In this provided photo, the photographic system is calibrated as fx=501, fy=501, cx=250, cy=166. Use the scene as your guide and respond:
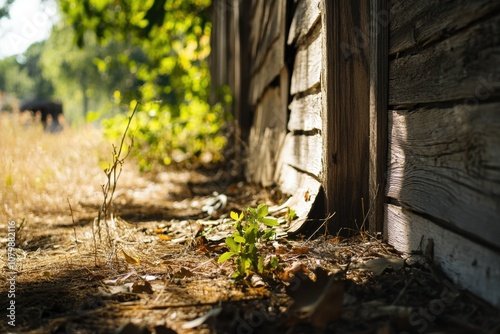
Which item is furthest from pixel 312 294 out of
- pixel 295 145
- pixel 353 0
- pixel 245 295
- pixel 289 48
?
pixel 289 48

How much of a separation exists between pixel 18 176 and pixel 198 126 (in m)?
3.25

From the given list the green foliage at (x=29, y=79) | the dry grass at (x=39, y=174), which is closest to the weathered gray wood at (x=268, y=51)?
the dry grass at (x=39, y=174)

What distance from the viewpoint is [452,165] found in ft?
5.33

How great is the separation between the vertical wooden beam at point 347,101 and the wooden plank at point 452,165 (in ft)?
0.90

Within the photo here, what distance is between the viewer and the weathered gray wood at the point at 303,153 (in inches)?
106

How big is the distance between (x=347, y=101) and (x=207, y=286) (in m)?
1.13

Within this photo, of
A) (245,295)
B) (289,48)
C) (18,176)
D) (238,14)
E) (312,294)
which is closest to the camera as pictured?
(312,294)

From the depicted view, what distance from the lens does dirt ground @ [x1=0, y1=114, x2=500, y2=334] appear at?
1.42 meters

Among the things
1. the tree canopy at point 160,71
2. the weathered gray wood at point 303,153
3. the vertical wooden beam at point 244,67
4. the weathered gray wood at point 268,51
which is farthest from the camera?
the tree canopy at point 160,71

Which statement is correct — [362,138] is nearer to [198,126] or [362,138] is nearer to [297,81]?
[297,81]

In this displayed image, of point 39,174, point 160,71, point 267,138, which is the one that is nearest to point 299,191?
point 267,138

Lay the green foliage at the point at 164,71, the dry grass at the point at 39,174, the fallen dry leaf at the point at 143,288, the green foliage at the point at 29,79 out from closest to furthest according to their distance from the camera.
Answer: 1. the fallen dry leaf at the point at 143,288
2. the dry grass at the point at 39,174
3. the green foliage at the point at 164,71
4. the green foliage at the point at 29,79

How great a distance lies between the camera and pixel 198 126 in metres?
6.88

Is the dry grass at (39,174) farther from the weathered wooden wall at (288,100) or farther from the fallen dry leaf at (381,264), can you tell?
the fallen dry leaf at (381,264)
